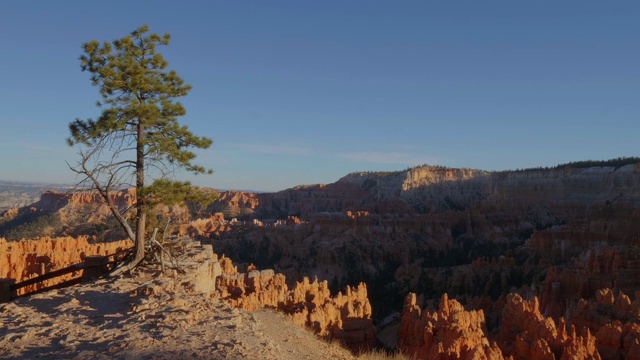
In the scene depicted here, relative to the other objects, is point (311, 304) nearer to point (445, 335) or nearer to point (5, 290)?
point (445, 335)

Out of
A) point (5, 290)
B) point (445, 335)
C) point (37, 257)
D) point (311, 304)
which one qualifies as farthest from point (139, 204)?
point (37, 257)

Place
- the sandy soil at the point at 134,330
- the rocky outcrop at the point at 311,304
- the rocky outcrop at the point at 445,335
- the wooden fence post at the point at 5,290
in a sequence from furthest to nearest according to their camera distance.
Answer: the rocky outcrop at the point at 311,304 → the rocky outcrop at the point at 445,335 → the wooden fence post at the point at 5,290 → the sandy soil at the point at 134,330

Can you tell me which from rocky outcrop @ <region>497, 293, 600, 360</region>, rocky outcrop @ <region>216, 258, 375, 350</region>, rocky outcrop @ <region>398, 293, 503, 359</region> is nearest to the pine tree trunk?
rocky outcrop @ <region>216, 258, 375, 350</region>

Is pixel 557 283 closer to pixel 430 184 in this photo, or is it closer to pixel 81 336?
pixel 81 336

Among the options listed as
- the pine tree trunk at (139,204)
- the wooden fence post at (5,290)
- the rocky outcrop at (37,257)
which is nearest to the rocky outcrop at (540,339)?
the pine tree trunk at (139,204)

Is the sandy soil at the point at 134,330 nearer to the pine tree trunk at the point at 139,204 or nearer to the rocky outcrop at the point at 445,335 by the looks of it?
the pine tree trunk at the point at 139,204

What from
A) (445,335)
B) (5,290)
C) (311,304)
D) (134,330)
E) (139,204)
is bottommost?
(445,335)

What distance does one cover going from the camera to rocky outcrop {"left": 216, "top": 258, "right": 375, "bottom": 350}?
62.4 ft

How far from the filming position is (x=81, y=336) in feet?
24.6

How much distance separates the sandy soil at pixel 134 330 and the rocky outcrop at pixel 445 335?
23.9 ft

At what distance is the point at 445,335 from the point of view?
59.4 ft

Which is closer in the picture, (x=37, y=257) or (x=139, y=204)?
(x=139, y=204)

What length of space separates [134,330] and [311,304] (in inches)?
547

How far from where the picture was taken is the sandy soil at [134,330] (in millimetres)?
6773
